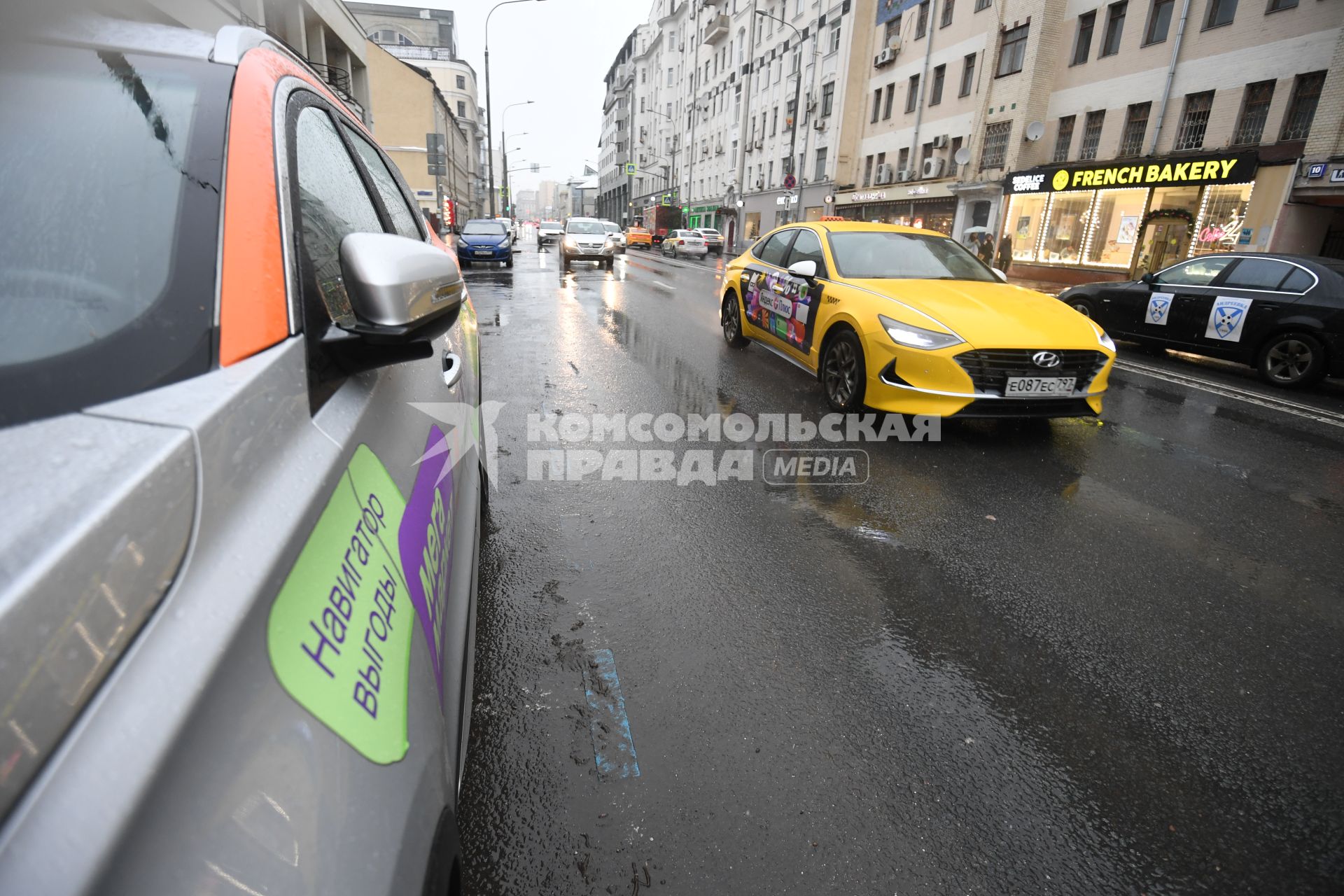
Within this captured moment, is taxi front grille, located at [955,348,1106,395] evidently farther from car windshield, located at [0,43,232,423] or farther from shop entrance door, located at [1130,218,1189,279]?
shop entrance door, located at [1130,218,1189,279]

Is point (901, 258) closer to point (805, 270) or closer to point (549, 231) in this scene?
point (805, 270)

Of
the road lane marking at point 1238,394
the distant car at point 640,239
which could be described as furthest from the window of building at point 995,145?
the distant car at point 640,239

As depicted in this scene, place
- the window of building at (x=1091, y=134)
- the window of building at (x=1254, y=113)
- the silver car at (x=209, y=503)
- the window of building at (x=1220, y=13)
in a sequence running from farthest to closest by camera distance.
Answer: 1. the window of building at (x=1091, y=134)
2. the window of building at (x=1220, y=13)
3. the window of building at (x=1254, y=113)
4. the silver car at (x=209, y=503)

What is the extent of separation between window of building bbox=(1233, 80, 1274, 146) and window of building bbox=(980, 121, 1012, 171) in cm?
767

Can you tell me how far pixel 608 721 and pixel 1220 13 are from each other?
25649 mm

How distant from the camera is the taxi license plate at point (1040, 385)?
454 centimetres

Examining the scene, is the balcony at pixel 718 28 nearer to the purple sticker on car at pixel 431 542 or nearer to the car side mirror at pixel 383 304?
the purple sticker on car at pixel 431 542

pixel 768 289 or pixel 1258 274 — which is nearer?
pixel 768 289

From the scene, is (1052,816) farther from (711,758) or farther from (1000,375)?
(1000,375)

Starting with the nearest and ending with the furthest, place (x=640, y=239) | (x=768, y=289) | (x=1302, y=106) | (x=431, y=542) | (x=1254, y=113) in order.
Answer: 1. (x=431, y=542)
2. (x=768, y=289)
3. (x=1302, y=106)
4. (x=1254, y=113)
5. (x=640, y=239)

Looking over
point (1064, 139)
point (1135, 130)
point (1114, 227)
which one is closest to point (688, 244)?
point (1064, 139)

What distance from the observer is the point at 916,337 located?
465 cm

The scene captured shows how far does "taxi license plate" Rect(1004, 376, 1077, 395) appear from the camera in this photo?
454 cm

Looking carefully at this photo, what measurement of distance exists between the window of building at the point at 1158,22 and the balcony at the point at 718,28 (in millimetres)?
38558
